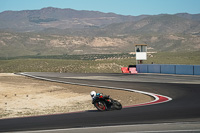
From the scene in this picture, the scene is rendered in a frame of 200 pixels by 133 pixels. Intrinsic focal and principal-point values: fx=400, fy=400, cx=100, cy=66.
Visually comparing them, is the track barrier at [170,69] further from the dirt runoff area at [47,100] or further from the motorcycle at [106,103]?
the motorcycle at [106,103]

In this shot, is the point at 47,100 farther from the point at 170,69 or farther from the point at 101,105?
the point at 170,69

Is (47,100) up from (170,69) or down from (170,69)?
down

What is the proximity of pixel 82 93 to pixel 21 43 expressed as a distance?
176553 mm

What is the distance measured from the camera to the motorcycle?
1634 cm

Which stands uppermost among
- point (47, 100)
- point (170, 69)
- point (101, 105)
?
point (101, 105)

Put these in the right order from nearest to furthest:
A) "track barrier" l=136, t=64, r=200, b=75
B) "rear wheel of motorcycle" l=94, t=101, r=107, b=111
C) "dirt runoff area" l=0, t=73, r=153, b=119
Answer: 1. "rear wheel of motorcycle" l=94, t=101, r=107, b=111
2. "dirt runoff area" l=0, t=73, r=153, b=119
3. "track barrier" l=136, t=64, r=200, b=75

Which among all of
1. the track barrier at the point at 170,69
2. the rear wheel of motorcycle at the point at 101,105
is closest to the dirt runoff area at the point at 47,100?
the rear wheel of motorcycle at the point at 101,105

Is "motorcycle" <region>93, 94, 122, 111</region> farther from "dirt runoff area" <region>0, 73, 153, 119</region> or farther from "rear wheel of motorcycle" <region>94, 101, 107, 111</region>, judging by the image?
"dirt runoff area" <region>0, 73, 153, 119</region>

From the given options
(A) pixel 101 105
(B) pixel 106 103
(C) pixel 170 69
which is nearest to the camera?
(B) pixel 106 103

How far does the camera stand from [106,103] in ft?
54.2

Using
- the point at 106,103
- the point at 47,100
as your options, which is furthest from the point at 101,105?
the point at 47,100

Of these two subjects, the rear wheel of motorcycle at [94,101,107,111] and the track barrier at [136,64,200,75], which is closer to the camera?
the rear wheel of motorcycle at [94,101,107,111]

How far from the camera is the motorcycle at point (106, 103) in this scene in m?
16.3

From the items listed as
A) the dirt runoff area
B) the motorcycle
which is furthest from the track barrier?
the motorcycle
